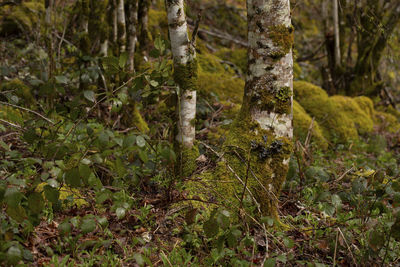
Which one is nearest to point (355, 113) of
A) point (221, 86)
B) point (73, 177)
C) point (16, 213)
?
point (221, 86)

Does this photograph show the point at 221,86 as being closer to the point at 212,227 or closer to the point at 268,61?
the point at 268,61

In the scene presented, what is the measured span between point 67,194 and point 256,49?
203cm

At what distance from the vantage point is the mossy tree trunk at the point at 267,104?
2791 mm

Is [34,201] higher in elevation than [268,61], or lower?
lower

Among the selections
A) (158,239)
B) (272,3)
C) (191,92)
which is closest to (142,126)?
(191,92)

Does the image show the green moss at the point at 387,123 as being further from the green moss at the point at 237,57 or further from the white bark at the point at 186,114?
the white bark at the point at 186,114

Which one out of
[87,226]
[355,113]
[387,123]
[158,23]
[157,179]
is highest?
[158,23]

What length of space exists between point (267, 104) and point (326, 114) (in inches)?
153

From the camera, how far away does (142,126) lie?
4.58m

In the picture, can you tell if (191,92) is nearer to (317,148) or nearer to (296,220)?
(296,220)

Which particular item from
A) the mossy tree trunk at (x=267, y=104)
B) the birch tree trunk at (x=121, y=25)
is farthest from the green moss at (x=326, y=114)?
the birch tree trunk at (x=121, y=25)

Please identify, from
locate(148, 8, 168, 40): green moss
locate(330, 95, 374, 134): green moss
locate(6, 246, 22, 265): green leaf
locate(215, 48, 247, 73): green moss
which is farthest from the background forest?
locate(148, 8, 168, 40): green moss

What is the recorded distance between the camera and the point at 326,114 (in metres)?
6.34

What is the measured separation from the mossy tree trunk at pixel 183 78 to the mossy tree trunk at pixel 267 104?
1.60 feet
